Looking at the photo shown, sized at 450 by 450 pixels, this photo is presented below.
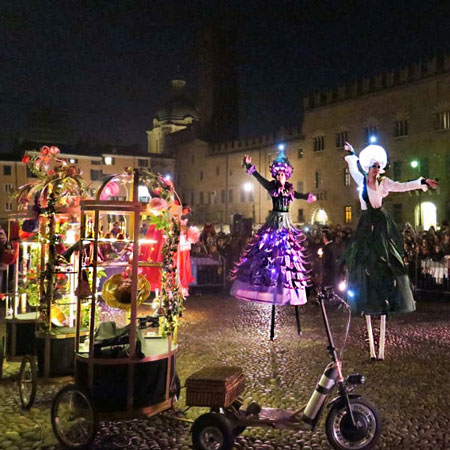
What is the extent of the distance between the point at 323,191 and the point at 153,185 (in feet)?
151

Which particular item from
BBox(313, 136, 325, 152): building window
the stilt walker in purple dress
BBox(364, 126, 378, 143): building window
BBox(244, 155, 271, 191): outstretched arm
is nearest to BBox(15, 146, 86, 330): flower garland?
BBox(244, 155, 271, 191): outstretched arm

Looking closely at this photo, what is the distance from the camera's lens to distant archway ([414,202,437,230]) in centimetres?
4125

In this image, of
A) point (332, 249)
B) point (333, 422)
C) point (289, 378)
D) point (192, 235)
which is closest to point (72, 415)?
point (333, 422)

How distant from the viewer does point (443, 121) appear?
40.8m

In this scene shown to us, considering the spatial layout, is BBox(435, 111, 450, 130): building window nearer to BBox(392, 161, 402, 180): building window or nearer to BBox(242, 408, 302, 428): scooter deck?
BBox(392, 161, 402, 180): building window

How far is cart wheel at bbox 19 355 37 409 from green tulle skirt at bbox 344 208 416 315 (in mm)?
4590

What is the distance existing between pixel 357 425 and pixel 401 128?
42.3 metres

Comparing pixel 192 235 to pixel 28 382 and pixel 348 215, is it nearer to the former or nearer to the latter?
pixel 28 382

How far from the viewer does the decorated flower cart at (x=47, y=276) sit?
24.5ft

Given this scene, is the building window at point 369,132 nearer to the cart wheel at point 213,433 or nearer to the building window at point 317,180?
the building window at point 317,180

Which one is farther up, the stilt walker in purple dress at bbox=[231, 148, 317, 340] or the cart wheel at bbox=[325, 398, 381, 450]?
the stilt walker in purple dress at bbox=[231, 148, 317, 340]

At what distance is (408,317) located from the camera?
12.3m

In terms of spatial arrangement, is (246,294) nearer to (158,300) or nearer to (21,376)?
(158,300)

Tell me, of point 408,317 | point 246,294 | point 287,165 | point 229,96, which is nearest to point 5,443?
point 246,294
